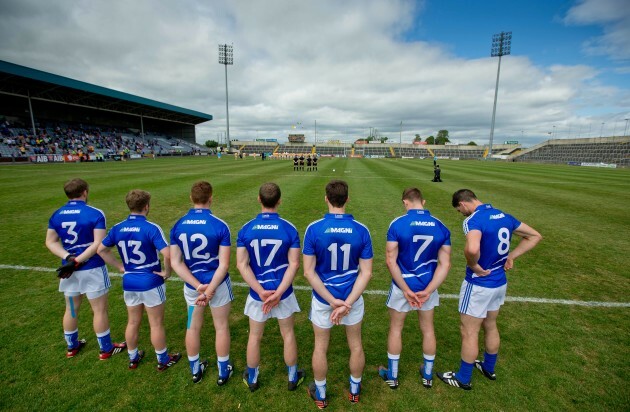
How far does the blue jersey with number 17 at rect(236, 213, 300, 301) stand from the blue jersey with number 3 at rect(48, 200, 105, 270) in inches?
81.4

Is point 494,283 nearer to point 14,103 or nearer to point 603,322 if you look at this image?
point 603,322

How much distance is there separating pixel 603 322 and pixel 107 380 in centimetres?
675

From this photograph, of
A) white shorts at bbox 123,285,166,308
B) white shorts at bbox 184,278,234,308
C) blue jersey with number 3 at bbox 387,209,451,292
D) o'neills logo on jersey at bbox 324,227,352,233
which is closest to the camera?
o'neills logo on jersey at bbox 324,227,352,233

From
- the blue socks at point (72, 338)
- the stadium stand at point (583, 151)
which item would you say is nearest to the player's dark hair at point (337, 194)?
the blue socks at point (72, 338)

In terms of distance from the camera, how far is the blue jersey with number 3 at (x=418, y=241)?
9.70ft

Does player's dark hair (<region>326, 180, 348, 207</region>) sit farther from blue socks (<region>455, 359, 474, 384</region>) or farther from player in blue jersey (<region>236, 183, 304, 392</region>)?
blue socks (<region>455, 359, 474, 384</region>)

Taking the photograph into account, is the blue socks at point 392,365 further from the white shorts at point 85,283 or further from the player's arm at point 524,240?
the white shorts at point 85,283

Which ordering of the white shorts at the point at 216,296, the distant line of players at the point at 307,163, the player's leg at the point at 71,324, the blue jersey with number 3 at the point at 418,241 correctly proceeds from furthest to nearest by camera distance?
the distant line of players at the point at 307,163 < the player's leg at the point at 71,324 < the white shorts at the point at 216,296 < the blue jersey with number 3 at the point at 418,241

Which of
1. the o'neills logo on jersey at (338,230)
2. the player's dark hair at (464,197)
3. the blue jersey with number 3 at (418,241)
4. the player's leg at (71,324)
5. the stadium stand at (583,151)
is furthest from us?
the stadium stand at (583,151)

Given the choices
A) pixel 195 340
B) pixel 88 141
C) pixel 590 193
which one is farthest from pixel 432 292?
pixel 88 141

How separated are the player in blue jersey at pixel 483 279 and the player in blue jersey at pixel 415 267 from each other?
0.31 meters

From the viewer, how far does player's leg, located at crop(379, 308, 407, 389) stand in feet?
10.3

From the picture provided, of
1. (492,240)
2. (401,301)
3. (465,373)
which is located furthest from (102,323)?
(492,240)

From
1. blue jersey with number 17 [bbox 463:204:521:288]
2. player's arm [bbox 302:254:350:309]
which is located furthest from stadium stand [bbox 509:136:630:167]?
player's arm [bbox 302:254:350:309]
